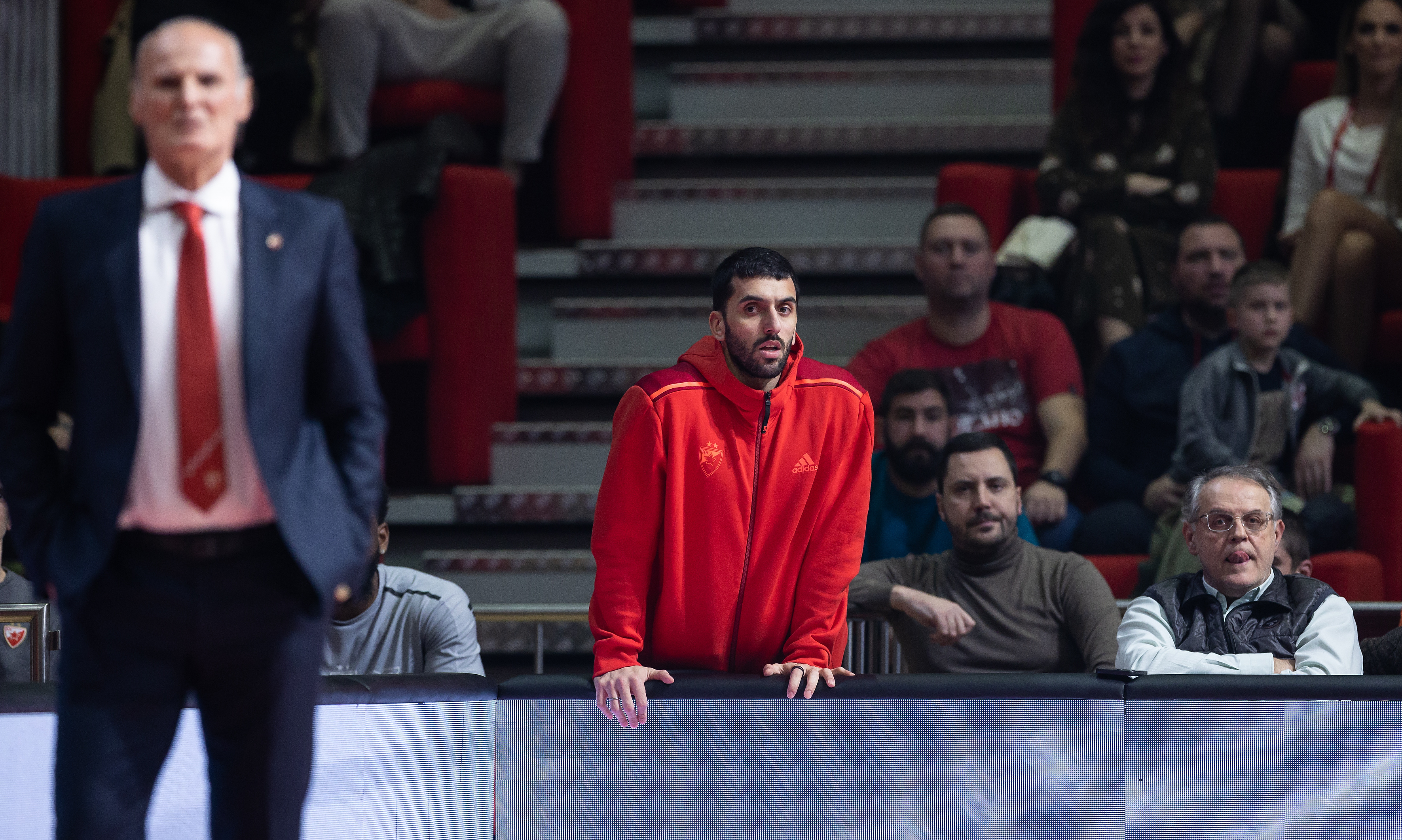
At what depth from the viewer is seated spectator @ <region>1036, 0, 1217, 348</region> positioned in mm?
4699

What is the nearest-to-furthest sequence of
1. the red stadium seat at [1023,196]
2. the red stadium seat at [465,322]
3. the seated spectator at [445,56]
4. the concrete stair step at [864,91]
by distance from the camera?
the red stadium seat at [465,322] < the red stadium seat at [1023,196] < the seated spectator at [445,56] < the concrete stair step at [864,91]

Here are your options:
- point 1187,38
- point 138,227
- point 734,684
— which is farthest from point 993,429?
point 138,227

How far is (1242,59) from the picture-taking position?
5.30 meters

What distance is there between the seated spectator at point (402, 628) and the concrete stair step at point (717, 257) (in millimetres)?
2274

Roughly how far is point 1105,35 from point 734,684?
3.25 metres

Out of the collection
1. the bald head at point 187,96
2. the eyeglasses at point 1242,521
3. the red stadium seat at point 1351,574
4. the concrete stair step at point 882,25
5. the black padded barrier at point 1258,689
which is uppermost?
the concrete stair step at point 882,25

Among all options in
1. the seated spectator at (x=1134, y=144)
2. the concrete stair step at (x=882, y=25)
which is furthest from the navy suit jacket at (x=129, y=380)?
the concrete stair step at (x=882, y=25)

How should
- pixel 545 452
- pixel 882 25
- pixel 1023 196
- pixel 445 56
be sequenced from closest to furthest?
pixel 545 452 < pixel 1023 196 < pixel 445 56 < pixel 882 25

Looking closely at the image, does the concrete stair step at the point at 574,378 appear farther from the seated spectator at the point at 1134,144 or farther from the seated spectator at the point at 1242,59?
the seated spectator at the point at 1242,59

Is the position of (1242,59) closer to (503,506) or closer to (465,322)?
(465,322)

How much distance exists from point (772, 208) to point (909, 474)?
1855mm

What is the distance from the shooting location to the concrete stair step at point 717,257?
5234 millimetres

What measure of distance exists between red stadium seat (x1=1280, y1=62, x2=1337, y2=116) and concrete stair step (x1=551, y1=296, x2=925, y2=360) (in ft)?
5.10

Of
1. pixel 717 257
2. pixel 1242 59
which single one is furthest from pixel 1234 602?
pixel 1242 59
